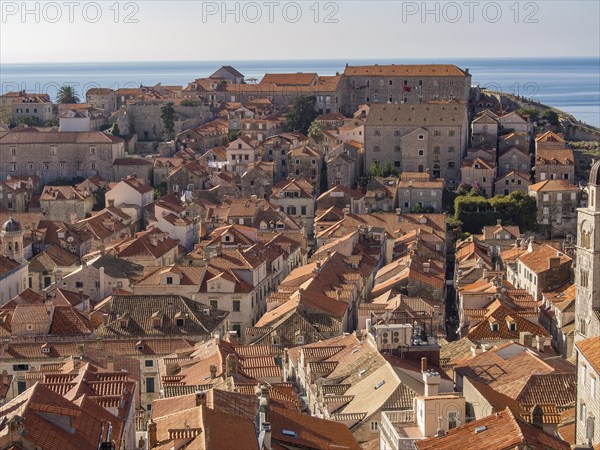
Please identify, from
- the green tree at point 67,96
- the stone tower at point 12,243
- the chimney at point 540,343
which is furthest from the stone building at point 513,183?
the green tree at point 67,96

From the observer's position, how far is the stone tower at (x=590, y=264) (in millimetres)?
35781

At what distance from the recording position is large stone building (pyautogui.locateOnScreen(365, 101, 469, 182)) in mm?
81125

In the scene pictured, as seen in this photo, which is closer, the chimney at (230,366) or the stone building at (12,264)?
the chimney at (230,366)

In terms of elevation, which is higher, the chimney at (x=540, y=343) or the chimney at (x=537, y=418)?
the chimney at (x=537, y=418)

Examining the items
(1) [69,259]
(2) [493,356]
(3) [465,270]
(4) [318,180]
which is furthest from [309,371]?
(4) [318,180]

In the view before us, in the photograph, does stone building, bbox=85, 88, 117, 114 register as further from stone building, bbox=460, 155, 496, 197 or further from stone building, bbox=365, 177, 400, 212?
stone building, bbox=460, 155, 496, 197

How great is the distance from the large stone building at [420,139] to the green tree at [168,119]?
2121cm

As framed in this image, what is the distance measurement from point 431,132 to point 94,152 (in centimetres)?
2471

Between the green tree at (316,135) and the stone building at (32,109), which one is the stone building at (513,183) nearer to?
the green tree at (316,135)

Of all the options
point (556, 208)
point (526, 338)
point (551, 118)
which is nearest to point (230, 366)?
point (526, 338)

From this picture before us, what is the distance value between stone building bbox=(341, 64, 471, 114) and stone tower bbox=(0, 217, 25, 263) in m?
48.2

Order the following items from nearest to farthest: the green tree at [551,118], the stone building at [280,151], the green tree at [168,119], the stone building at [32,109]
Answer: the stone building at [280,151] → the green tree at [551,118] → the green tree at [168,119] → the stone building at [32,109]

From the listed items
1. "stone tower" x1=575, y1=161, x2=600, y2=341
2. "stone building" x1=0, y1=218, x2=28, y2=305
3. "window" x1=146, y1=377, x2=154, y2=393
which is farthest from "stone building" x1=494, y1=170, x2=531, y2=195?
"window" x1=146, y1=377, x2=154, y2=393

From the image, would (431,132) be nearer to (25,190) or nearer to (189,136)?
(189,136)
